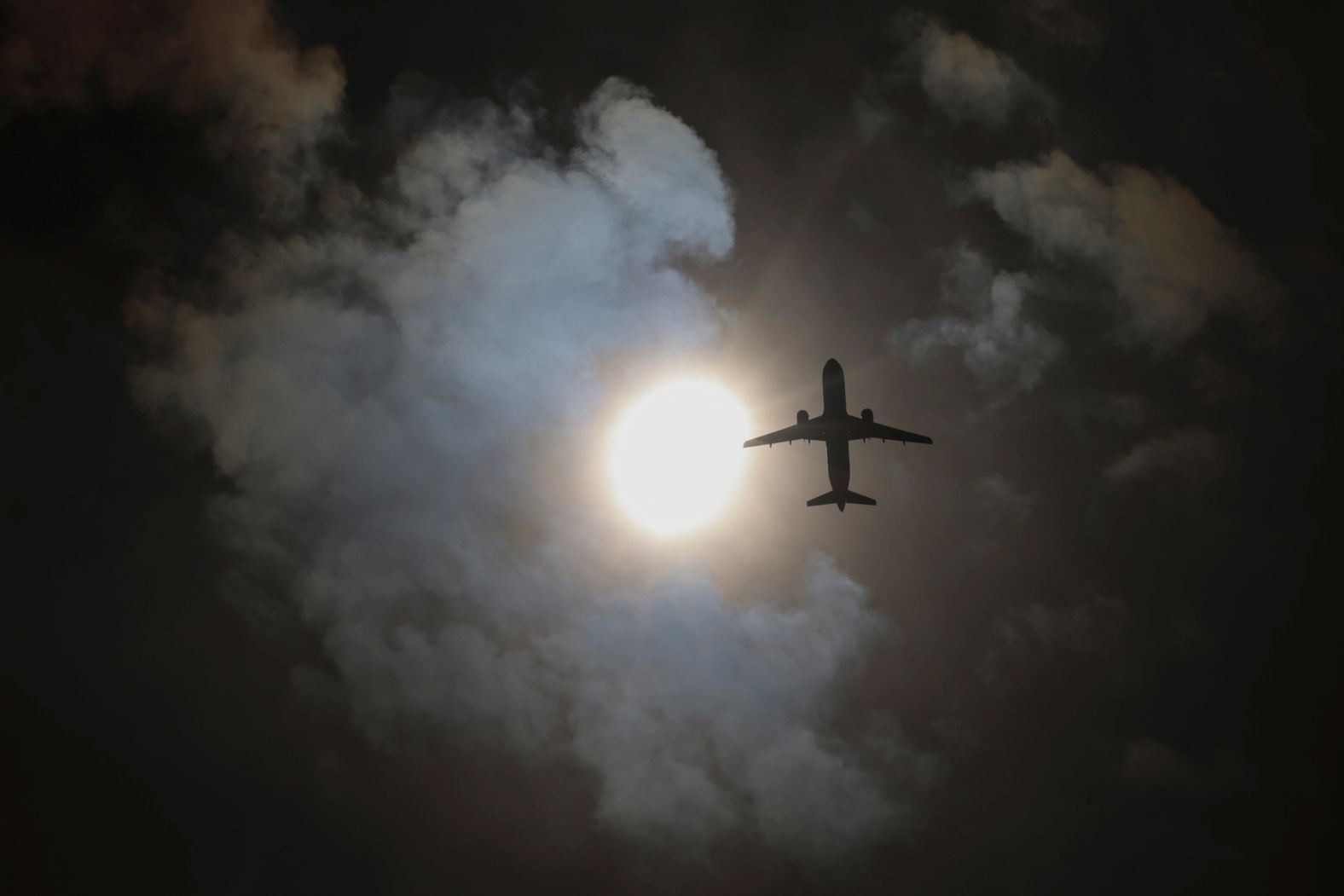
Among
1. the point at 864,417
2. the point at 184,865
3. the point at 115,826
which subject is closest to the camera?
the point at 864,417

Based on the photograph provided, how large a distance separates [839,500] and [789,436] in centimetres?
981

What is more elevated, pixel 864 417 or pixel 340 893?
pixel 864 417

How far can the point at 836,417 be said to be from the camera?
96.7 meters

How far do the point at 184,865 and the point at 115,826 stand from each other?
17277 mm

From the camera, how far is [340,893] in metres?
172

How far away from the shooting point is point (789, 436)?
9731 cm

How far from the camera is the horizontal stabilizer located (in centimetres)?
10106

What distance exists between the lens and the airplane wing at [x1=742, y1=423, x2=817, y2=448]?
319 ft

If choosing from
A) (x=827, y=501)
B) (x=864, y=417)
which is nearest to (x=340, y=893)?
(x=827, y=501)

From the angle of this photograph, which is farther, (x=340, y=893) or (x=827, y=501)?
(x=340, y=893)

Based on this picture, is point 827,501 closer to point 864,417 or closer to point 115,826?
point 864,417

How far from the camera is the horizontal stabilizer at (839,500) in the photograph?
10106 cm

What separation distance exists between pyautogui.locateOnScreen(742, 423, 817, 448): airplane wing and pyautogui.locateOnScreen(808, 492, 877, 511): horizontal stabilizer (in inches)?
316

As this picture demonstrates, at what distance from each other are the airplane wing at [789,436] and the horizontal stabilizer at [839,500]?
8.02m
